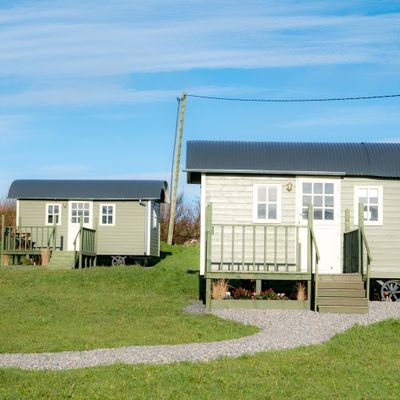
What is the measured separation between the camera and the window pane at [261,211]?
18.5m

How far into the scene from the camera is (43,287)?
→ 68.2 feet

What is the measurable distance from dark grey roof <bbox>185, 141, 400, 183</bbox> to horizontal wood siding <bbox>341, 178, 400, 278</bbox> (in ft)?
0.81

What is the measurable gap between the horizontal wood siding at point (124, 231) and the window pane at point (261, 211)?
11.8 m

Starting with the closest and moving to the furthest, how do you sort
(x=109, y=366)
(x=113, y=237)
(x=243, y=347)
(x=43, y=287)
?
(x=109, y=366) < (x=243, y=347) < (x=43, y=287) < (x=113, y=237)

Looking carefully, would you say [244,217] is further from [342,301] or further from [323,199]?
[342,301]

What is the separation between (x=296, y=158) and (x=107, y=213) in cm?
1278

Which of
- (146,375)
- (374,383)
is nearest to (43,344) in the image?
(146,375)

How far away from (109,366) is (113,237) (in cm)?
2047

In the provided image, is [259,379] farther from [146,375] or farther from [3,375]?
[3,375]

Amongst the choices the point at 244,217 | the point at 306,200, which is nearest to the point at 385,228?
the point at 306,200

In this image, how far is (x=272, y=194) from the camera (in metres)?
18.6

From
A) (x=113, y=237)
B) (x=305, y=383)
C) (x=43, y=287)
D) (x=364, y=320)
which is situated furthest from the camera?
(x=113, y=237)

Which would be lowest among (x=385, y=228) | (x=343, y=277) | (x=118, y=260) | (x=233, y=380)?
(x=233, y=380)

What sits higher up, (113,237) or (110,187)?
(110,187)
